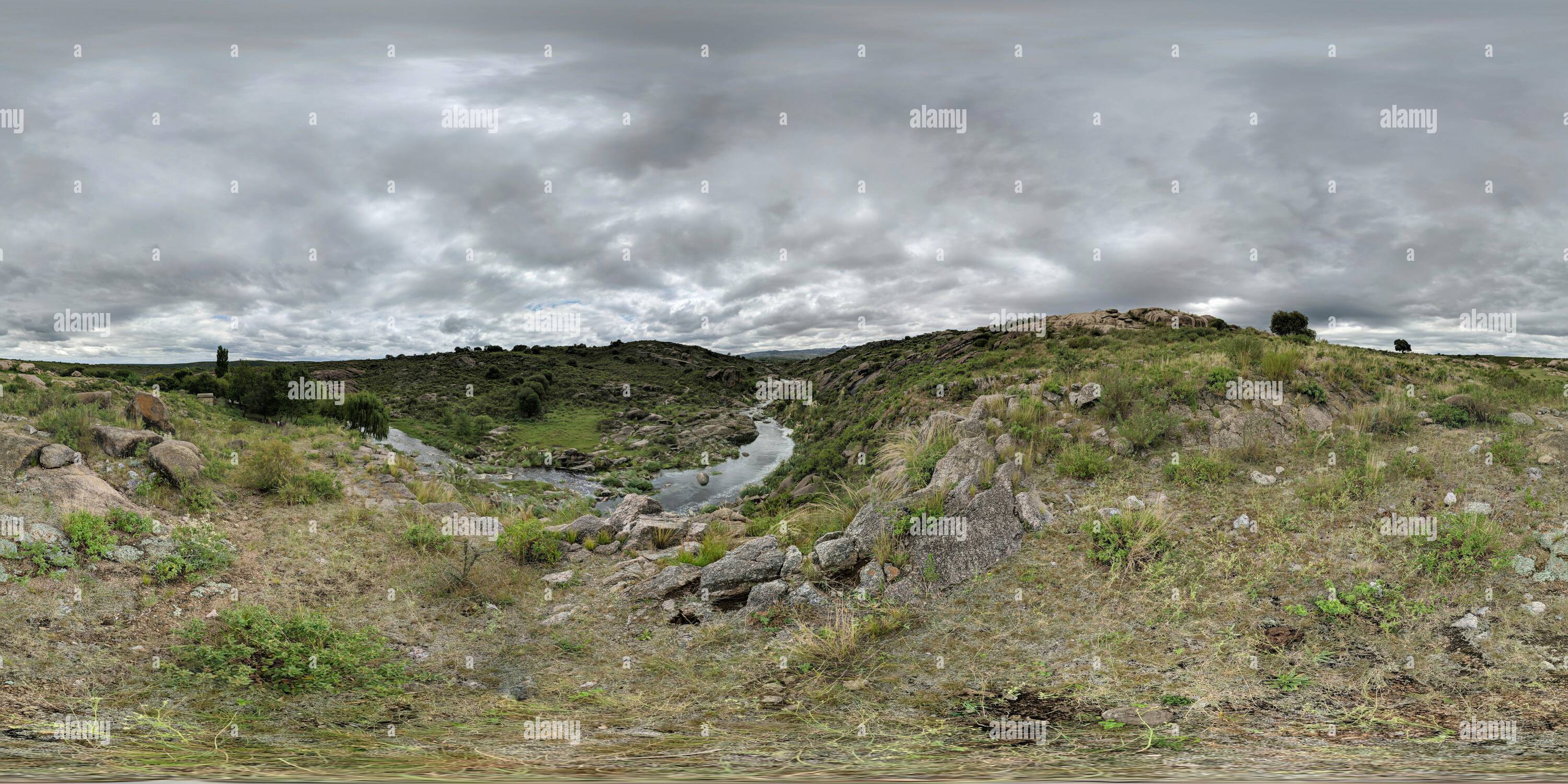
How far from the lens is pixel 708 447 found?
33.1 metres

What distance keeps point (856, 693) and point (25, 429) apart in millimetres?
14992

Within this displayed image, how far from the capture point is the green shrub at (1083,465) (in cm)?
975

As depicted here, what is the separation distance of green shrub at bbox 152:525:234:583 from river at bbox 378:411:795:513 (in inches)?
375

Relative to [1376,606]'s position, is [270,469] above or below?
above

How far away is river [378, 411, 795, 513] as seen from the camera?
74.3 ft

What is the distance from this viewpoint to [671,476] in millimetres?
27734

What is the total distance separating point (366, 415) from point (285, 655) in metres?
21.5

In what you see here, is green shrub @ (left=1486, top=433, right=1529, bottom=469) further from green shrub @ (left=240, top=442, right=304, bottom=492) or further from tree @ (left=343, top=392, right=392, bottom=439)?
tree @ (left=343, top=392, right=392, bottom=439)
